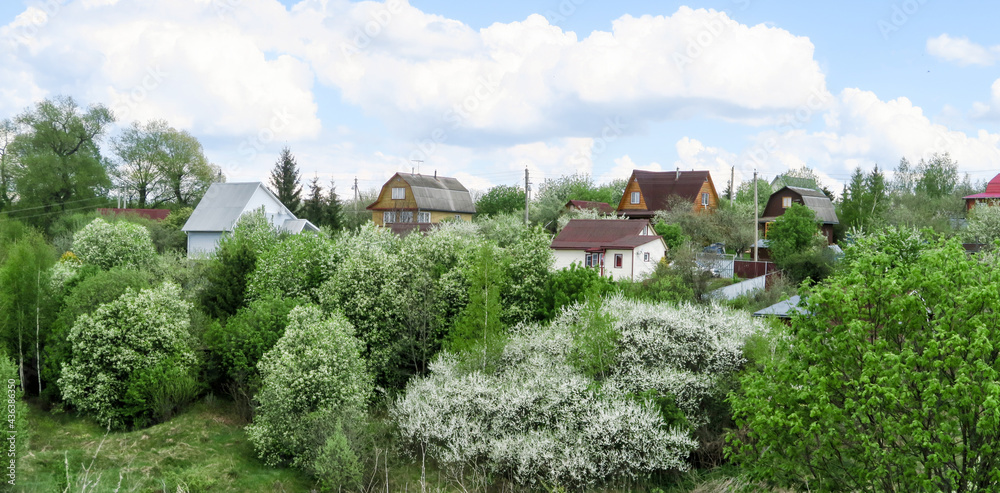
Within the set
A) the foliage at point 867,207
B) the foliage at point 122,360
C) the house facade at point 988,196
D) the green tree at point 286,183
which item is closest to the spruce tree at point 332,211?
the green tree at point 286,183

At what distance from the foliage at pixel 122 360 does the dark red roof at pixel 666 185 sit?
43137 millimetres

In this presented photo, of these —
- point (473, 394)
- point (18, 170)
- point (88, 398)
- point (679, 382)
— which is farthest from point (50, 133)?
point (679, 382)

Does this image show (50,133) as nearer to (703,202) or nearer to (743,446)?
(703,202)

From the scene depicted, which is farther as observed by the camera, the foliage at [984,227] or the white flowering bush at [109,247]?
the foliage at [984,227]

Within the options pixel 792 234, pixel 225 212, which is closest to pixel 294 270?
pixel 225 212

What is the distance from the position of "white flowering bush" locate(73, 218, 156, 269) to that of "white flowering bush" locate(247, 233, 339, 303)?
8.54 meters

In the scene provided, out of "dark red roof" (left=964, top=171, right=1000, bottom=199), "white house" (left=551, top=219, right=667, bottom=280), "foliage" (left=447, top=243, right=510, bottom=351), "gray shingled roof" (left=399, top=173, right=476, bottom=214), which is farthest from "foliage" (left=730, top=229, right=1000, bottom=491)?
"gray shingled roof" (left=399, top=173, right=476, bottom=214)

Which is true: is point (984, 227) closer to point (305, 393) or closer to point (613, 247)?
point (613, 247)

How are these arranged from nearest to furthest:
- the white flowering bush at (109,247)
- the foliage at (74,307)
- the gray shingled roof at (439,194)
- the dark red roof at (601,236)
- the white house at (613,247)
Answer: the foliage at (74,307), the white flowering bush at (109,247), the white house at (613,247), the dark red roof at (601,236), the gray shingled roof at (439,194)

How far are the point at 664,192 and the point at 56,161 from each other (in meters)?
48.8

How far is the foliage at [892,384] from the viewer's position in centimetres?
1176

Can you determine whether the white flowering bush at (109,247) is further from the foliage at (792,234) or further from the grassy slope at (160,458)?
the foliage at (792,234)

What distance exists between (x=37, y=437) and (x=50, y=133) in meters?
40.1

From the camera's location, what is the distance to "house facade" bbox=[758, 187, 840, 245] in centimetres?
5403
